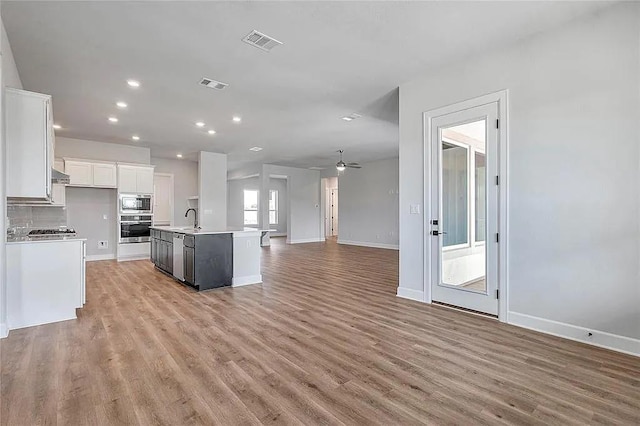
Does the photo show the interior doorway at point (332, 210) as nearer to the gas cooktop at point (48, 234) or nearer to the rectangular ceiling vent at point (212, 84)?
the rectangular ceiling vent at point (212, 84)

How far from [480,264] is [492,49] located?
2.41 meters

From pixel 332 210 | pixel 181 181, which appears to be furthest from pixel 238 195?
pixel 181 181

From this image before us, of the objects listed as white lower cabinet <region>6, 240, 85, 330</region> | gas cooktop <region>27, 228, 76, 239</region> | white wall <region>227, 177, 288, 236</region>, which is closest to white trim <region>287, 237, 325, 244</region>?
white wall <region>227, 177, 288, 236</region>

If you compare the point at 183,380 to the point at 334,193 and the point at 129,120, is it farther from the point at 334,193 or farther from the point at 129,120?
the point at 334,193

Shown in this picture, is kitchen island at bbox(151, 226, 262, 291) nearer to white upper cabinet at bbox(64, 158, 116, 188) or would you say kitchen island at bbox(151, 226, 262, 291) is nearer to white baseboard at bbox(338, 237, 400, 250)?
white upper cabinet at bbox(64, 158, 116, 188)

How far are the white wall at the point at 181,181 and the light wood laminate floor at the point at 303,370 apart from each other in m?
6.11

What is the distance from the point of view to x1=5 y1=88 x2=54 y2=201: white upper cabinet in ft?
10.6

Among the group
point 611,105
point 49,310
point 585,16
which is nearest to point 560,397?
point 611,105

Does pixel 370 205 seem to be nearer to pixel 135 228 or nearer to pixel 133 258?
pixel 135 228

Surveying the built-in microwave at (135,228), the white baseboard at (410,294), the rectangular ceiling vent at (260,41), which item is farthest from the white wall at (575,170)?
the built-in microwave at (135,228)

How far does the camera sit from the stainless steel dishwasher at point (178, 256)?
5.32 m

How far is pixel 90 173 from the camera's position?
292 inches

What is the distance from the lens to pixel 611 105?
282 centimetres

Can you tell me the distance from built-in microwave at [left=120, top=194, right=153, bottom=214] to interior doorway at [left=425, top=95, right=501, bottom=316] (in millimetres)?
7030
